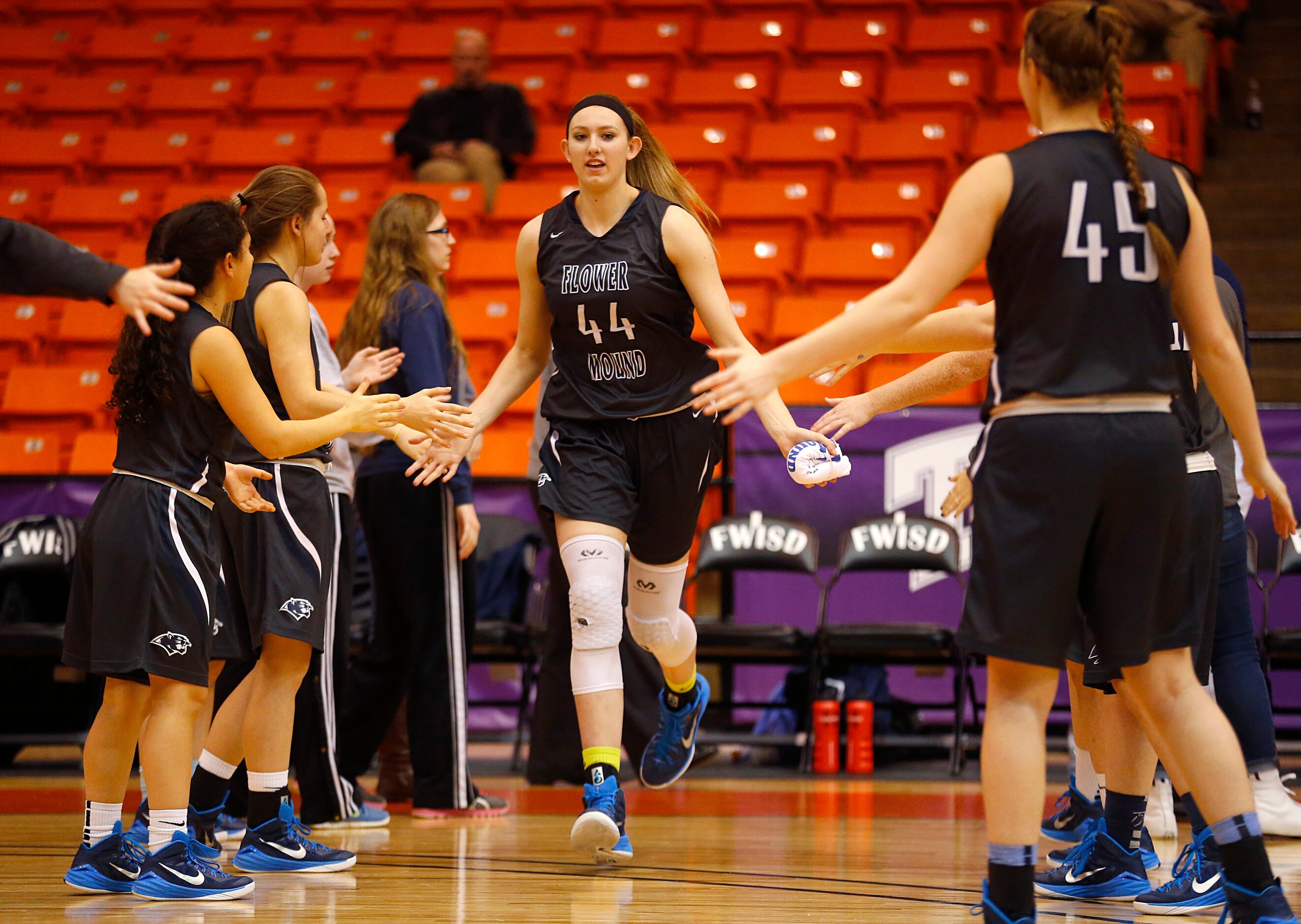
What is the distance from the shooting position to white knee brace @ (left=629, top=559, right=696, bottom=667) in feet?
13.3

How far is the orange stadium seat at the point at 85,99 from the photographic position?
36.7 feet

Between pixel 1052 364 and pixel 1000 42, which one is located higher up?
pixel 1000 42

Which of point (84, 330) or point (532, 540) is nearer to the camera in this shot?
point (532, 540)

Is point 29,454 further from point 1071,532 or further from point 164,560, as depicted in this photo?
point 1071,532

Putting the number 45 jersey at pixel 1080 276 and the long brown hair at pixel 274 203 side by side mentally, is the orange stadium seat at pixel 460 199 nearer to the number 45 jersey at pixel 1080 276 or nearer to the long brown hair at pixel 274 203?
the long brown hair at pixel 274 203

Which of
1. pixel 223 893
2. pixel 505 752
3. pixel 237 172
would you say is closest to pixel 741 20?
pixel 237 172

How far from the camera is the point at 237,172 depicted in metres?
10.2

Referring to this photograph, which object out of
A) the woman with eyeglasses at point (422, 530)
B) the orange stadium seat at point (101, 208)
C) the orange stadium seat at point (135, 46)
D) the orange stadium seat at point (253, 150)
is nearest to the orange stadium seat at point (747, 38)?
the orange stadium seat at point (253, 150)

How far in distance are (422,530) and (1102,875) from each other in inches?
100

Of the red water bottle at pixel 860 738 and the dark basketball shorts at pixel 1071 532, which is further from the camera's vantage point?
the red water bottle at pixel 860 738

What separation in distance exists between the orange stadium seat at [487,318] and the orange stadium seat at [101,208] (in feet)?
9.25

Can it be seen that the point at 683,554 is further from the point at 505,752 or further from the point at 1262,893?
the point at 505,752

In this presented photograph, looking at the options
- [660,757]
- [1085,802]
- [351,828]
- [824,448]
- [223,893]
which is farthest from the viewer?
[351,828]

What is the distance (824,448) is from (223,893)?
1.83 m
